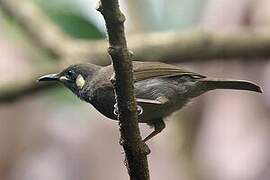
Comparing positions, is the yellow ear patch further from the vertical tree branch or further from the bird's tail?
the vertical tree branch

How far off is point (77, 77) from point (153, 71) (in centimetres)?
32

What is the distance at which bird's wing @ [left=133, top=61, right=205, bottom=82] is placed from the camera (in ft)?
12.1

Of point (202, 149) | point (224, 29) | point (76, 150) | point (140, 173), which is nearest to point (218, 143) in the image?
point (202, 149)

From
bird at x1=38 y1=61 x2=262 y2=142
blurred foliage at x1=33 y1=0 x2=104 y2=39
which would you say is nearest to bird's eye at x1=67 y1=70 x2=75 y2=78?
bird at x1=38 y1=61 x2=262 y2=142

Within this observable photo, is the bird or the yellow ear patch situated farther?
the yellow ear patch

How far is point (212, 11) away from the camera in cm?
558

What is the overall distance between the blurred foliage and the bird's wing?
5.60ft

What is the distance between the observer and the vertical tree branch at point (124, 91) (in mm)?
2506

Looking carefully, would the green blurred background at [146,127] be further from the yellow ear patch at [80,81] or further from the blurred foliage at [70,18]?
the yellow ear patch at [80,81]

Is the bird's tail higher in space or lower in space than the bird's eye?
lower

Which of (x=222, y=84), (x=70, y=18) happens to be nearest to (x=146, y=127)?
(x=70, y=18)

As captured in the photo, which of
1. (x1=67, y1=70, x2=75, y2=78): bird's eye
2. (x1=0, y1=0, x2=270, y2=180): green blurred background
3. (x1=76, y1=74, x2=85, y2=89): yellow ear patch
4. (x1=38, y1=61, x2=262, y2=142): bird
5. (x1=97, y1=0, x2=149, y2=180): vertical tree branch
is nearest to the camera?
(x1=97, y1=0, x2=149, y2=180): vertical tree branch

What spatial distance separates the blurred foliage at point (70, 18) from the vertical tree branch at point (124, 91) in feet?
8.41

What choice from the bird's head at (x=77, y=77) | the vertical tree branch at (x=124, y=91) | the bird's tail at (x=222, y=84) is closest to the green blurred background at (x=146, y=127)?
the bird's tail at (x=222, y=84)
